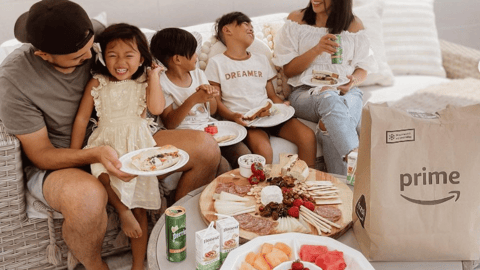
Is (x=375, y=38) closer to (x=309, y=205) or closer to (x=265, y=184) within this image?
(x=265, y=184)

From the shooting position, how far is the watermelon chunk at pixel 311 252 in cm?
139

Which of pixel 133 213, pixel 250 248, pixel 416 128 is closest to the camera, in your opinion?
pixel 416 128

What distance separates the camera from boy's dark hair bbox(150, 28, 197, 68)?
234 centimetres

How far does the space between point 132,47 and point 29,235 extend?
87 cm

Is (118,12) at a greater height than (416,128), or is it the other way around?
(118,12)

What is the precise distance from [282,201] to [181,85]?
95cm

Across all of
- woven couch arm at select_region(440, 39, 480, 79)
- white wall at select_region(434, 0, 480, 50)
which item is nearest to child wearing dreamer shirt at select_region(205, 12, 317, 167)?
woven couch arm at select_region(440, 39, 480, 79)

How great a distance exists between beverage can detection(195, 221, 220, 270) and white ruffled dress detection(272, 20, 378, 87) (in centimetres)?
146

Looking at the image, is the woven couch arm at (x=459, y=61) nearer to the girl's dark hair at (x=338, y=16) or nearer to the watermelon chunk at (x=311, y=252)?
the girl's dark hair at (x=338, y=16)

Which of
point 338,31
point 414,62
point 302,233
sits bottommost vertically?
point 302,233

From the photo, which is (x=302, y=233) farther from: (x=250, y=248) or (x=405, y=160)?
(x=405, y=160)

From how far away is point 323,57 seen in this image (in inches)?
107

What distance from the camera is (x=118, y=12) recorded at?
2.91 meters

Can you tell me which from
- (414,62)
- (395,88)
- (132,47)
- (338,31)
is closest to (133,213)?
(132,47)
